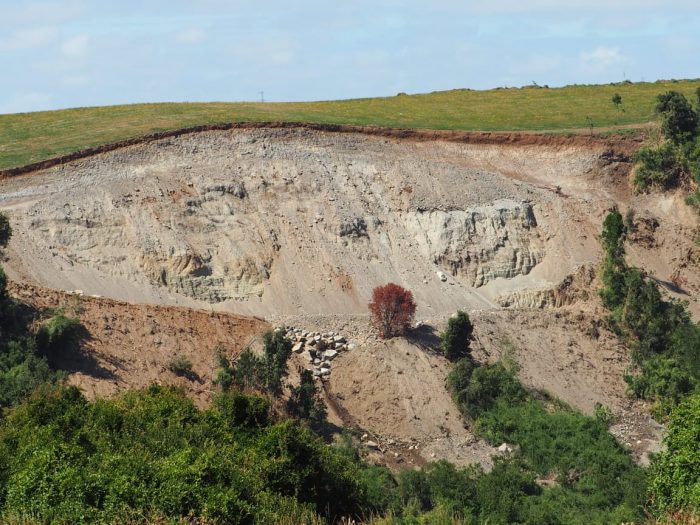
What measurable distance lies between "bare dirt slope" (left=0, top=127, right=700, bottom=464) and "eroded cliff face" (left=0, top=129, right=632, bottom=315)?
81mm

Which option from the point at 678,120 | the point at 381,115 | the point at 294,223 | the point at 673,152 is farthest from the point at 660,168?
the point at 294,223

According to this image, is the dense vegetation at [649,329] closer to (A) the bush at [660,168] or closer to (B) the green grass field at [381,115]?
(A) the bush at [660,168]

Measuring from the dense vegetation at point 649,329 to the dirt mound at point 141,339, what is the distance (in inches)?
644

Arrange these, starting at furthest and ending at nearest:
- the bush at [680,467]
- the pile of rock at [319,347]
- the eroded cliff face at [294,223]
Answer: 1. the eroded cliff face at [294,223]
2. the pile of rock at [319,347]
3. the bush at [680,467]

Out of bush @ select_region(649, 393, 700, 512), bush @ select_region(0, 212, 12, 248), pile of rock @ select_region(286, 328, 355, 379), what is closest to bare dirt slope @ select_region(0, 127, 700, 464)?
pile of rock @ select_region(286, 328, 355, 379)

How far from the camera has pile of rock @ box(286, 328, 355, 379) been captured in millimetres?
52156

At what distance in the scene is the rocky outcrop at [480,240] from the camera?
60.3 metres

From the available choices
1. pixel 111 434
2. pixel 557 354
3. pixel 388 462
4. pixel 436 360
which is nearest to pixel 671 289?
pixel 557 354

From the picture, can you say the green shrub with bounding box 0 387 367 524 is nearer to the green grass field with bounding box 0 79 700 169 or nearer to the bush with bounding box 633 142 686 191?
the green grass field with bounding box 0 79 700 169

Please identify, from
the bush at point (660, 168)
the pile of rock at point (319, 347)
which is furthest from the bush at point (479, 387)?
the bush at point (660, 168)

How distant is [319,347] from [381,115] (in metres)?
23.0

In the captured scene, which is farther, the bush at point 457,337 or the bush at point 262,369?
the bush at point 457,337

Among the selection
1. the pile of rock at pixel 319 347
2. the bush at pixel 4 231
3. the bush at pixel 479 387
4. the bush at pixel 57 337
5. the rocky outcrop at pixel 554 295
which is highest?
the bush at pixel 4 231

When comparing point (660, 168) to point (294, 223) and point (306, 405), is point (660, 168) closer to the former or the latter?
point (294, 223)
